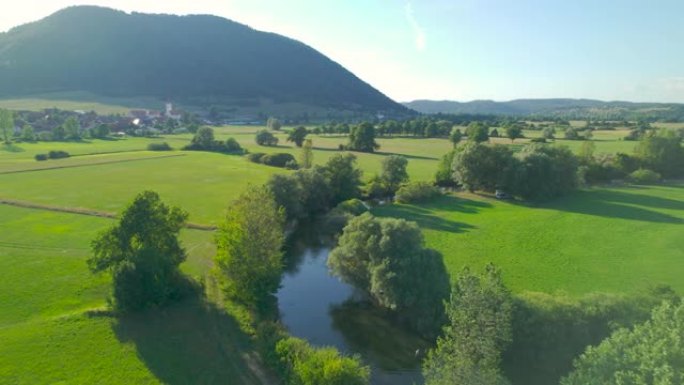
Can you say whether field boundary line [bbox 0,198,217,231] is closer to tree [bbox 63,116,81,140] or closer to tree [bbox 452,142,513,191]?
tree [bbox 452,142,513,191]

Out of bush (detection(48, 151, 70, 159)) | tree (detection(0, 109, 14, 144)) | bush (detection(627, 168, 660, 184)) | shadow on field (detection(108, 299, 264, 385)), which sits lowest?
shadow on field (detection(108, 299, 264, 385))

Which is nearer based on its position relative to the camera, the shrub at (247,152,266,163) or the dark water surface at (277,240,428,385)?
the dark water surface at (277,240,428,385)

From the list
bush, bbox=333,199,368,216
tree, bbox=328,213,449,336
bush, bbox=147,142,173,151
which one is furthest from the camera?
bush, bbox=147,142,173,151

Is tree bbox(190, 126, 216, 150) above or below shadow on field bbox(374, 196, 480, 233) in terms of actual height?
above

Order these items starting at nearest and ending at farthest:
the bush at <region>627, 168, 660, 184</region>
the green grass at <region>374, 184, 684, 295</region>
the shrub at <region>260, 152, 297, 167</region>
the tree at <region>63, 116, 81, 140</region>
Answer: the green grass at <region>374, 184, 684, 295</region> < the bush at <region>627, 168, 660, 184</region> < the shrub at <region>260, 152, 297, 167</region> < the tree at <region>63, 116, 81, 140</region>

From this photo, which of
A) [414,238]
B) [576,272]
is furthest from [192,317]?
[576,272]

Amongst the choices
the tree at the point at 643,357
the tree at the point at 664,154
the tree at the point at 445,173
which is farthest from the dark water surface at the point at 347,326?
the tree at the point at 664,154

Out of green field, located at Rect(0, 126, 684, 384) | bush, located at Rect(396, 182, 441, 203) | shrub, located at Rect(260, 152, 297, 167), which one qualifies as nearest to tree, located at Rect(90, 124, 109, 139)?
green field, located at Rect(0, 126, 684, 384)
